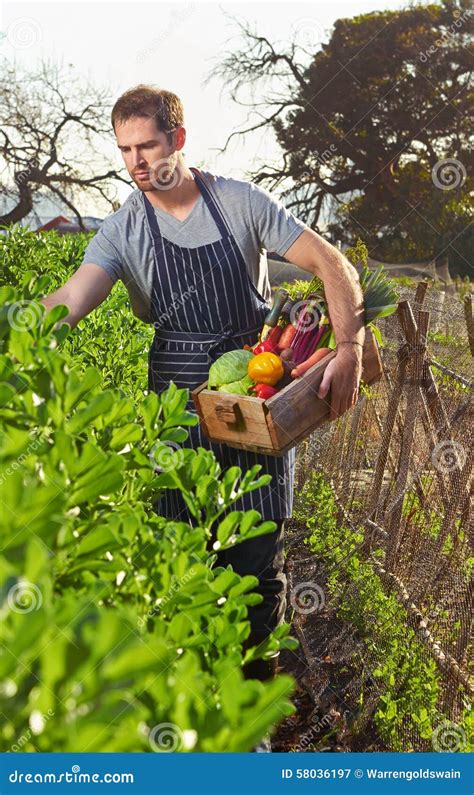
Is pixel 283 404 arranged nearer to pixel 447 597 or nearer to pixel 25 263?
pixel 447 597

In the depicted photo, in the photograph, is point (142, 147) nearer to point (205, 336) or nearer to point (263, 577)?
point (205, 336)

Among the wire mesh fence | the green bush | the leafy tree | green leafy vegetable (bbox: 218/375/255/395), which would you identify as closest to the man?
green leafy vegetable (bbox: 218/375/255/395)

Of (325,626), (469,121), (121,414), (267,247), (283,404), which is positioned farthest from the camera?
(469,121)

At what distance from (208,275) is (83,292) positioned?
0.43 meters

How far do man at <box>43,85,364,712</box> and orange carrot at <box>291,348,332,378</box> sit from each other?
8 centimetres

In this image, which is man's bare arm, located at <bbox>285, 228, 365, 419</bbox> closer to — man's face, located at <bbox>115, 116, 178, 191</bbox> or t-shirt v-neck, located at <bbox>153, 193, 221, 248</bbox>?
t-shirt v-neck, located at <bbox>153, 193, 221, 248</bbox>

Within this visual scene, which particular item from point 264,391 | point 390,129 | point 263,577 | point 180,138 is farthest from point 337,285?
point 390,129

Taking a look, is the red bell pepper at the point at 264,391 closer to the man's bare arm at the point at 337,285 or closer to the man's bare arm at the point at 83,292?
the man's bare arm at the point at 337,285

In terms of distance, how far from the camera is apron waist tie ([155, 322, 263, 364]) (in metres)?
3.09

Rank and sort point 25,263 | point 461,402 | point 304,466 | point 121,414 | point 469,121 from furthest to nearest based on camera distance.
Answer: point 469,121 → point 304,466 → point 25,263 → point 461,402 → point 121,414

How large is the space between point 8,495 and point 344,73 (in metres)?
25.9

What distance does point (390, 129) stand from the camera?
82.1 ft

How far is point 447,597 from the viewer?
354 cm

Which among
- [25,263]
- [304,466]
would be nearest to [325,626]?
[304,466]
